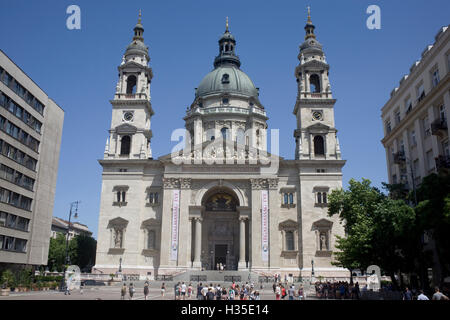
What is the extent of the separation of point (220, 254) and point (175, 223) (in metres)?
8.75

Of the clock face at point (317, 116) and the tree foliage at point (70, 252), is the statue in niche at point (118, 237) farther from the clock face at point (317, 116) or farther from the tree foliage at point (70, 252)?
the clock face at point (317, 116)

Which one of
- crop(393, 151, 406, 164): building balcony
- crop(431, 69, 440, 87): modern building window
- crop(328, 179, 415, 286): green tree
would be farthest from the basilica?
crop(431, 69, 440, 87): modern building window

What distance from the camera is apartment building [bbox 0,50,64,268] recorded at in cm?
4188

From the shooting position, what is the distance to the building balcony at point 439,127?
3014cm

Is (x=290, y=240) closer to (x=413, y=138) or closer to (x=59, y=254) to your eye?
(x=413, y=138)

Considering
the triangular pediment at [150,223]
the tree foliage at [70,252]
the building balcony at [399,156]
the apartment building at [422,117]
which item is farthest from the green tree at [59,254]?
the building balcony at [399,156]

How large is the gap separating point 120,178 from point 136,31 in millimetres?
23922

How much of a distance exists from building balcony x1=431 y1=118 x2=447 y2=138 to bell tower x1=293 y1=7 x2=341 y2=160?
2394 cm

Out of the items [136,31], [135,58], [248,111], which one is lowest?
[248,111]

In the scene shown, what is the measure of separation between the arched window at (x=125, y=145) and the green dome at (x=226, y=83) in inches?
767
